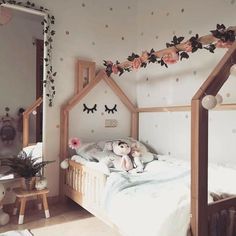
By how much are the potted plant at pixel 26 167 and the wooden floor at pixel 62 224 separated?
0.91 feet

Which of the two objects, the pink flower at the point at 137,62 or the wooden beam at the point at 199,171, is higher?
the pink flower at the point at 137,62

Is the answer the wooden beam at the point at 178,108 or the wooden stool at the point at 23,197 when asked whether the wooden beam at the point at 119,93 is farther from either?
the wooden stool at the point at 23,197

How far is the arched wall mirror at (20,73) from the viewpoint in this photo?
2354 mm

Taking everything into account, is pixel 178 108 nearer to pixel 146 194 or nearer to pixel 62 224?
→ pixel 146 194

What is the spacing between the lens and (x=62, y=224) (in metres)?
2.12

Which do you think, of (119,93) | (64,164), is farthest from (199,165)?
(119,93)

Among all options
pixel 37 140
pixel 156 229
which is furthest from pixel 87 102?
pixel 156 229

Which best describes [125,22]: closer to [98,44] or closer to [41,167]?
[98,44]

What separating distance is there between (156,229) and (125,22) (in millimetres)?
2406

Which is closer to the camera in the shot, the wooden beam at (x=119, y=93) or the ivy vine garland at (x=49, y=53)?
the ivy vine garland at (x=49, y=53)

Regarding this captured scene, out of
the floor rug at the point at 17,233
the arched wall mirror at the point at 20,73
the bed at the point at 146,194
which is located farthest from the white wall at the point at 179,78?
the floor rug at the point at 17,233

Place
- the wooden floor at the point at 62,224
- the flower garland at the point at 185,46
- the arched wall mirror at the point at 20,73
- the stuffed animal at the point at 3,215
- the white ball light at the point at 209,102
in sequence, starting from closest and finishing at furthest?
the white ball light at the point at 209,102
the flower garland at the point at 185,46
the wooden floor at the point at 62,224
the stuffed animal at the point at 3,215
the arched wall mirror at the point at 20,73

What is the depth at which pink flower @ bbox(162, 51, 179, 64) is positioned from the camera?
73.6 inches

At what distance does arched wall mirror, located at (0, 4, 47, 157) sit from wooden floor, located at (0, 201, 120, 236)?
1.94ft
